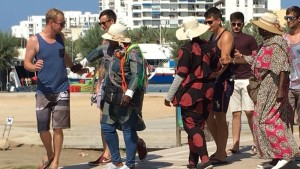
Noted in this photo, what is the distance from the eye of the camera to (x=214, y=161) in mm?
8969

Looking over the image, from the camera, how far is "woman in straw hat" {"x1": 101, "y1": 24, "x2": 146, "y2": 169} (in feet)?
27.1

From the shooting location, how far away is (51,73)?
853 cm

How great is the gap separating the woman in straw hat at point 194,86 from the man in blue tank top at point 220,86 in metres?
0.44

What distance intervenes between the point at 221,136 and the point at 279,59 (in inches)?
62.1

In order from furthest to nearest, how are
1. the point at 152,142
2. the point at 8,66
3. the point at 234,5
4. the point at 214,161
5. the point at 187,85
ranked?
the point at 234,5 → the point at 8,66 → the point at 152,142 → the point at 214,161 → the point at 187,85

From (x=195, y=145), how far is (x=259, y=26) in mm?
1522

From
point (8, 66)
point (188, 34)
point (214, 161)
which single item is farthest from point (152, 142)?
point (8, 66)

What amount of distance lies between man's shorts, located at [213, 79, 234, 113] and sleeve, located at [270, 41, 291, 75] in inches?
40.6

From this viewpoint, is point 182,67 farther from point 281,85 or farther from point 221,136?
point 221,136

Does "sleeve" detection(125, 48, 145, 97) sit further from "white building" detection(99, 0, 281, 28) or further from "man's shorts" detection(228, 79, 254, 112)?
"white building" detection(99, 0, 281, 28)

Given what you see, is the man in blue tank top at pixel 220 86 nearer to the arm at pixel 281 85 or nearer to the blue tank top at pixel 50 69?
the arm at pixel 281 85

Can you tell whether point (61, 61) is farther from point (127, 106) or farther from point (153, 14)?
point (153, 14)

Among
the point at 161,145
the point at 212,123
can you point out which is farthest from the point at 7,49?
the point at 212,123

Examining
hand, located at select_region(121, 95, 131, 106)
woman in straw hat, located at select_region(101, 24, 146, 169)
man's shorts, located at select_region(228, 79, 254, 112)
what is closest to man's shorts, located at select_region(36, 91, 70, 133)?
woman in straw hat, located at select_region(101, 24, 146, 169)
